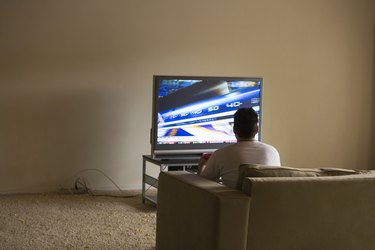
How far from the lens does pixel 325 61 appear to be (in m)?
6.46

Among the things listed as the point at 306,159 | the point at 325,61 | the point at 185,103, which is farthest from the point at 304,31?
the point at 185,103

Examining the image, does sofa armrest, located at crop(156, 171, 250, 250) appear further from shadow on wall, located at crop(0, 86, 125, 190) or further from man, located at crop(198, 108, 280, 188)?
shadow on wall, located at crop(0, 86, 125, 190)

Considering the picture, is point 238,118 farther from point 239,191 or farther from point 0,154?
point 0,154

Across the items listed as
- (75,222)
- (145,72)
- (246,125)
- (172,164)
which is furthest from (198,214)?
(145,72)

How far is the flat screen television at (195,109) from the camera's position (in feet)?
16.2

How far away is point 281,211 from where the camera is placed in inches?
106

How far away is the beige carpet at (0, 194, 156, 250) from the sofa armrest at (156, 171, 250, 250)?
648 mm

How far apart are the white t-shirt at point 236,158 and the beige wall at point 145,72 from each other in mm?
2548

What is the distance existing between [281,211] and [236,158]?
0.51m

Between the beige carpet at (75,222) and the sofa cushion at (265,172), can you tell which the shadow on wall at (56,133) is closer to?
the beige carpet at (75,222)

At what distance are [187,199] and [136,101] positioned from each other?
112 inches

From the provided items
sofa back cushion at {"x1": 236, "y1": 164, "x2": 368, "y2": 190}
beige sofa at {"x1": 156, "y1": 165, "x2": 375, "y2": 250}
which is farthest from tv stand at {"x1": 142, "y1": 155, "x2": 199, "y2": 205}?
sofa back cushion at {"x1": 236, "y1": 164, "x2": 368, "y2": 190}

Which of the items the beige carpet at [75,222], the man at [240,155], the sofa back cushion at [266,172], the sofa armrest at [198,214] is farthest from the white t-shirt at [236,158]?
the beige carpet at [75,222]

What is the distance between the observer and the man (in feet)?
10.2
